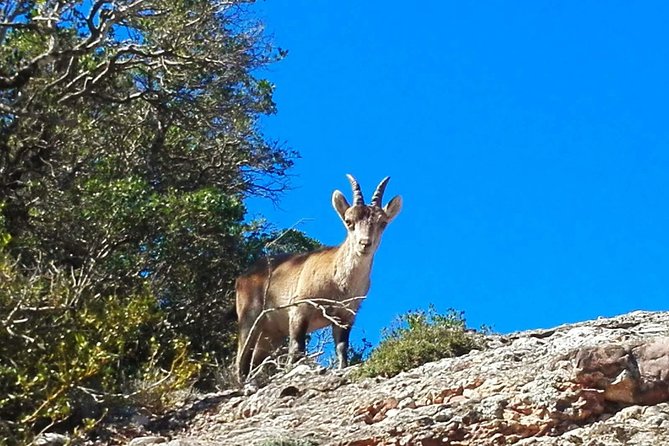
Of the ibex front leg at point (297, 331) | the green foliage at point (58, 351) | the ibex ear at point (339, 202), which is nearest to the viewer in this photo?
the green foliage at point (58, 351)

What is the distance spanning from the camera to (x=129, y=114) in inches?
790

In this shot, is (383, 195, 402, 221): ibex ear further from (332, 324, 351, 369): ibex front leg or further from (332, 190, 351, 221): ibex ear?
(332, 324, 351, 369): ibex front leg

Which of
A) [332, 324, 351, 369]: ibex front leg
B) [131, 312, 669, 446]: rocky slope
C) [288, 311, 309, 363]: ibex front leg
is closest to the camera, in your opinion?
[131, 312, 669, 446]: rocky slope

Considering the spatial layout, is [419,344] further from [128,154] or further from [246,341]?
[128,154]

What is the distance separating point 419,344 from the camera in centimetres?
1217

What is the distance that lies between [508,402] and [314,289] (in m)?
6.31

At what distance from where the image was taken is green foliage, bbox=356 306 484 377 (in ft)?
39.4

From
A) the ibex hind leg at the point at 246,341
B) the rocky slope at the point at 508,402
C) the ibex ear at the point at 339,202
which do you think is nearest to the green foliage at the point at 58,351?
the rocky slope at the point at 508,402

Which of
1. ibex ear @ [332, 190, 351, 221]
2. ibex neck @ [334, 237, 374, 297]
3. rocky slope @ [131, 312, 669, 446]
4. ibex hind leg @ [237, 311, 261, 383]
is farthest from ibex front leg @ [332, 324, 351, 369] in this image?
rocky slope @ [131, 312, 669, 446]

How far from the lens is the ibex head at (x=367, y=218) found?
1512 cm

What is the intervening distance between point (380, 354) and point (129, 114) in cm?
937

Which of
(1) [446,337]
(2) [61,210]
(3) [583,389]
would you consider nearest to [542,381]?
(3) [583,389]

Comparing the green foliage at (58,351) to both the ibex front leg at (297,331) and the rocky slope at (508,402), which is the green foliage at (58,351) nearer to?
the rocky slope at (508,402)

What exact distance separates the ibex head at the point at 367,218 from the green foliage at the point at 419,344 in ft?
7.53
